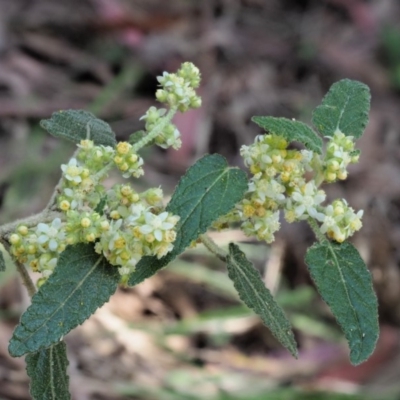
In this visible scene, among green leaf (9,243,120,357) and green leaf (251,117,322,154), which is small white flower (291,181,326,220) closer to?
green leaf (251,117,322,154)

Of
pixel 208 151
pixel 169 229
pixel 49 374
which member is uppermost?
pixel 169 229

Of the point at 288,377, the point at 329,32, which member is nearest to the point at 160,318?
the point at 288,377

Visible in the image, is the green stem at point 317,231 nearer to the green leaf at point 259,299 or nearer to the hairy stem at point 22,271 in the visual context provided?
the green leaf at point 259,299

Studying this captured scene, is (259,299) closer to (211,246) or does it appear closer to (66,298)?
(211,246)

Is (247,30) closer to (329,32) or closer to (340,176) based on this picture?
(329,32)

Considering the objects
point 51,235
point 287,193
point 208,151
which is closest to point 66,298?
point 51,235

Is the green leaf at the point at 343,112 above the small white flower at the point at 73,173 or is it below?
above

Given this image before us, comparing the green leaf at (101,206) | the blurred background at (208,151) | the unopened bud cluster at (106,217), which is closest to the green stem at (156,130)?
the unopened bud cluster at (106,217)
